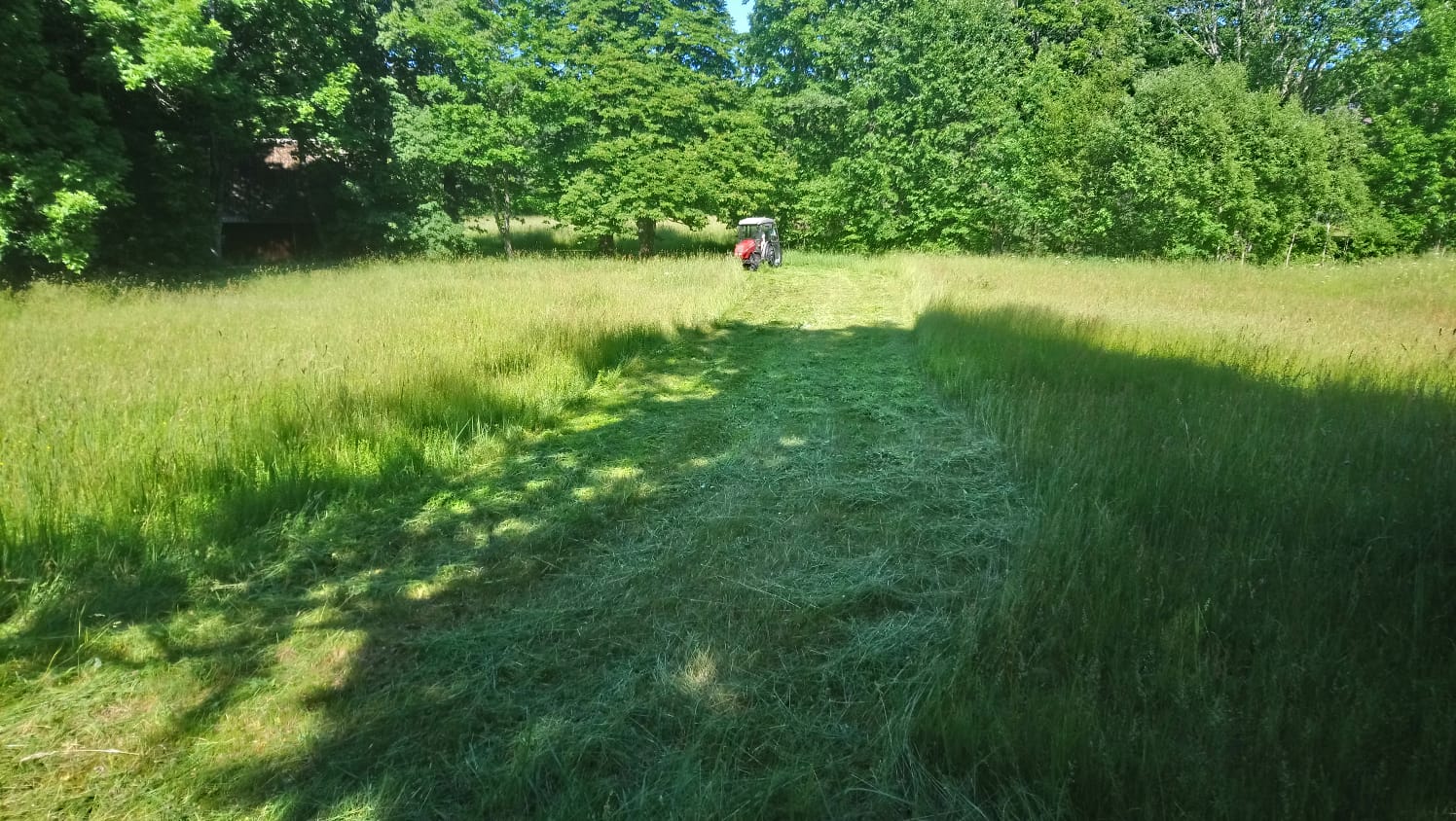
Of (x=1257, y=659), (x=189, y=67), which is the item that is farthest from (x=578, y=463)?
(x=189, y=67)

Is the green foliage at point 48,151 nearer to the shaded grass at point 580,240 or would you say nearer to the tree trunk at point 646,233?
the shaded grass at point 580,240

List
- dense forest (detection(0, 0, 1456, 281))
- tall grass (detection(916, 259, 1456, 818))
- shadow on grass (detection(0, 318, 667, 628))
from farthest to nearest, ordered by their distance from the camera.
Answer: dense forest (detection(0, 0, 1456, 281)), shadow on grass (detection(0, 318, 667, 628)), tall grass (detection(916, 259, 1456, 818))

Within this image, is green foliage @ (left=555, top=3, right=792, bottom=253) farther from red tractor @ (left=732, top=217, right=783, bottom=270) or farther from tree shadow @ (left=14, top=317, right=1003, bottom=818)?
tree shadow @ (left=14, top=317, right=1003, bottom=818)

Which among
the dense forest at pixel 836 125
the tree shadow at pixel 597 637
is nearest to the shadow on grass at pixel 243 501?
the tree shadow at pixel 597 637

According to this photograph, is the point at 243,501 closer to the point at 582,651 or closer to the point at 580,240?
the point at 582,651

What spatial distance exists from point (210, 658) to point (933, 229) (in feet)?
98.1

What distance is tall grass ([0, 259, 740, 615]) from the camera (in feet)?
13.0

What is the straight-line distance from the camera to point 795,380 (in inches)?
335

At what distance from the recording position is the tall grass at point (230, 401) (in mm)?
3975

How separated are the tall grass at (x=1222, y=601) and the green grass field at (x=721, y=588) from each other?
0.02m

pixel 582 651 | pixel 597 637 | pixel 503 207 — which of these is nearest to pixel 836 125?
pixel 503 207

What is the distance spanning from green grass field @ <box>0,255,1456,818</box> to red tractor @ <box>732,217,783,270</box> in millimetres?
14985

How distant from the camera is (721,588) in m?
3.68

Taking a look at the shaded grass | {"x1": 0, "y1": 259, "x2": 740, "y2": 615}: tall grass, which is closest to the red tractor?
the shaded grass
